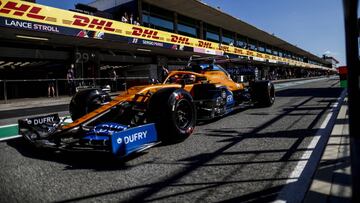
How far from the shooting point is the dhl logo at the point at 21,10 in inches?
519

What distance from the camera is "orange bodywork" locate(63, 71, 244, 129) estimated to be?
4629 millimetres

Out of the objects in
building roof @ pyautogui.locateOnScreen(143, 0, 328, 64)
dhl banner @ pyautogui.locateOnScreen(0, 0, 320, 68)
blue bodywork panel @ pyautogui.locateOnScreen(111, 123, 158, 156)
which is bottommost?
blue bodywork panel @ pyautogui.locateOnScreen(111, 123, 158, 156)

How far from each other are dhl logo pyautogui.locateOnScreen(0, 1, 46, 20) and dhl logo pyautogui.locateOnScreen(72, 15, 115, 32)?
1.99 m

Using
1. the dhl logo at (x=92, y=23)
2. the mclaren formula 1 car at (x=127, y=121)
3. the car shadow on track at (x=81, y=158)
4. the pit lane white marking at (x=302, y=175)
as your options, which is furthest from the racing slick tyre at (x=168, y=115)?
the dhl logo at (x=92, y=23)

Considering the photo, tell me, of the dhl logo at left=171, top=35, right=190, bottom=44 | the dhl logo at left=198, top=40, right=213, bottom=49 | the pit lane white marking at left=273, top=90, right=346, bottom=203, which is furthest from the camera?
the dhl logo at left=198, top=40, right=213, bottom=49

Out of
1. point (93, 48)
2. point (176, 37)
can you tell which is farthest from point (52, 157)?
point (176, 37)

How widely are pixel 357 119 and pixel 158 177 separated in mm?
2193

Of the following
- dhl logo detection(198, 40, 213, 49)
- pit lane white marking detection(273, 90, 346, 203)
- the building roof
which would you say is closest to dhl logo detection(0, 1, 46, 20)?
pit lane white marking detection(273, 90, 346, 203)

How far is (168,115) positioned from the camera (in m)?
4.53

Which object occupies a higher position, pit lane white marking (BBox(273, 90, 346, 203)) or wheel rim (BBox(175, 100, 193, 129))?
wheel rim (BBox(175, 100, 193, 129))

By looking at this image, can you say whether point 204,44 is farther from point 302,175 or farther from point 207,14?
point 302,175

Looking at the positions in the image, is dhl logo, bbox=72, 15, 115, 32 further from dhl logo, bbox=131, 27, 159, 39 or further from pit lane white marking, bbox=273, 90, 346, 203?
pit lane white marking, bbox=273, 90, 346, 203

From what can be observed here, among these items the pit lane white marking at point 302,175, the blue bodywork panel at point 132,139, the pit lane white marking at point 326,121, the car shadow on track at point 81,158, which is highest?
the blue bodywork panel at point 132,139

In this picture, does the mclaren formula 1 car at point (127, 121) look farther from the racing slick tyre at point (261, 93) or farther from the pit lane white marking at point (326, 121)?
the racing slick tyre at point (261, 93)
